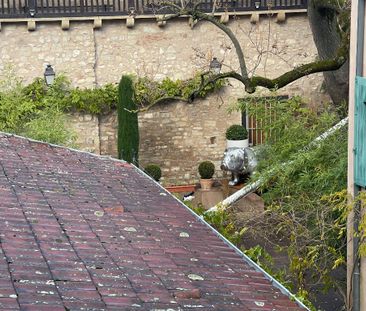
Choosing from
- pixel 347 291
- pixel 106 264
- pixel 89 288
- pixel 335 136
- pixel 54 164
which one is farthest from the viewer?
pixel 335 136

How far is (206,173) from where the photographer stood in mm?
21000

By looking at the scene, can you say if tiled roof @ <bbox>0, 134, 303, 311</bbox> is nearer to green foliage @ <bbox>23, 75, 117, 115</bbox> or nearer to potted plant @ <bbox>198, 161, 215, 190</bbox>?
green foliage @ <bbox>23, 75, 117, 115</bbox>

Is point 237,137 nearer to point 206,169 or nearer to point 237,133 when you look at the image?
point 237,133

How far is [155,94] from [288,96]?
145 inches

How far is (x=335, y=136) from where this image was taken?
512 inches

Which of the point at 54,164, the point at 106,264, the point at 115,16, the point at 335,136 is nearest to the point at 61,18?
the point at 115,16

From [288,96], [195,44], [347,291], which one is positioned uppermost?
[195,44]

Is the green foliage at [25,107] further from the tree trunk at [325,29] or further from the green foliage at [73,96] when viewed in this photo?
the tree trunk at [325,29]

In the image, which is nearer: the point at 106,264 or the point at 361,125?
the point at 106,264

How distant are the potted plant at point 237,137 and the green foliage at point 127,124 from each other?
2.34 meters

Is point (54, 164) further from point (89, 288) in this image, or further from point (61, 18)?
point (61, 18)

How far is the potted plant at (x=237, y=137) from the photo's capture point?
20938mm

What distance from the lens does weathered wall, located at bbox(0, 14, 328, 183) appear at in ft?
67.5

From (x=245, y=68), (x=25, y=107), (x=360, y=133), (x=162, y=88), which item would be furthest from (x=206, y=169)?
(x=360, y=133)
